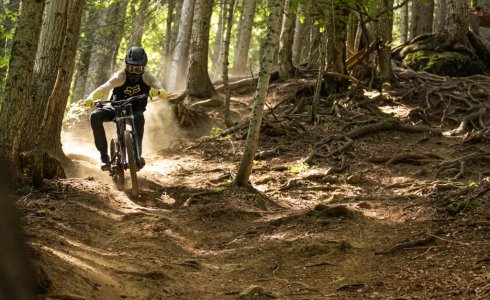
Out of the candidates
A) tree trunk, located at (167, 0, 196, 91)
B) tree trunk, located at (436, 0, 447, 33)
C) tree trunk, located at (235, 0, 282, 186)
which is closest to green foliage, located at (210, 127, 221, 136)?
tree trunk, located at (235, 0, 282, 186)

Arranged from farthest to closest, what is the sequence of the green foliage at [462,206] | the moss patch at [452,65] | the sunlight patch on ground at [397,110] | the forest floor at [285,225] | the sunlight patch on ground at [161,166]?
1. the moss patch at [452,65]
2. the sunlight patch on ground at [397,110]
3. the sunlight patch on ground at [161,166]
4. the green foliage at [462,206]
5. the forest floor at [285,225]

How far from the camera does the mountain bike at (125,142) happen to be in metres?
8.88

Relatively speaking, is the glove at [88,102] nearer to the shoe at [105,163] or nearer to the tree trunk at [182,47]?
the shoe at [105,163]

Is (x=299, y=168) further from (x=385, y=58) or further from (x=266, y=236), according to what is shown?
(x=385, y=58)

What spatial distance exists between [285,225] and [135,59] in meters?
3.39

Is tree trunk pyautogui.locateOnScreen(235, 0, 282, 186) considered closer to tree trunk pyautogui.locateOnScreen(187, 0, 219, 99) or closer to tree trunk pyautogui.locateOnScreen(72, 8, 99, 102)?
tree trunk pyautogui.locateOnScreen(187, 0, 219, 99)

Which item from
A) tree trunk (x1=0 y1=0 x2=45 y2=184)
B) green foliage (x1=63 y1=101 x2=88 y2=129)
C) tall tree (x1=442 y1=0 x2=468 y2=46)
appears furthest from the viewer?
tall tree (x1=442 y1=0 x2=468 y2=46)

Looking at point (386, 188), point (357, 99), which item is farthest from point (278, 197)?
point (357, 99)

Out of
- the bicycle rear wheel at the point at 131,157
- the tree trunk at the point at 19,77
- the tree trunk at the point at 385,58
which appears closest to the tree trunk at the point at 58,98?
the tree trunk at the point at 19,77

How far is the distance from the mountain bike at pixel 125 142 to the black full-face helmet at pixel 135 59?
0.43 meters

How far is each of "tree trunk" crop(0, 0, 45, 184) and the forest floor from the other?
28.4 inches

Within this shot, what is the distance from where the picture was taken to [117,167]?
366 inches

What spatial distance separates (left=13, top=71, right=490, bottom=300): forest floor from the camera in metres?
5.18

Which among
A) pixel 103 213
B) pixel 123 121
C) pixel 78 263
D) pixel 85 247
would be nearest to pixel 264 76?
pixel 123 121
